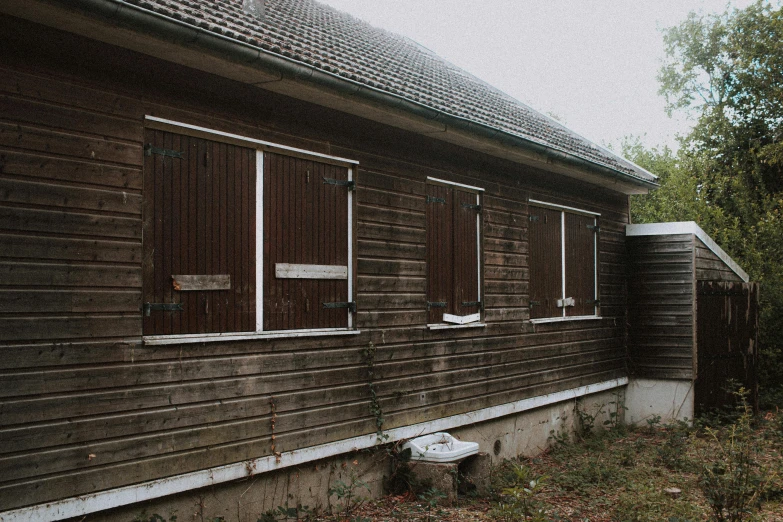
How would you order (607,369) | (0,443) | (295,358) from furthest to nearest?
(607,369), (295,358), (0,443)

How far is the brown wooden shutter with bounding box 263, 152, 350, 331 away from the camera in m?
5.69

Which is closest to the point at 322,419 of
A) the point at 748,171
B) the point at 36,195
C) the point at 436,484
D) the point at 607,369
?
the point at 436,484

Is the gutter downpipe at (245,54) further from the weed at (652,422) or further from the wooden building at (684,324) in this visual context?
the weed at (652,422)

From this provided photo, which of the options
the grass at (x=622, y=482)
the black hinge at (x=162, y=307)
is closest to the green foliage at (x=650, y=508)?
the grass at (x=622, y=482)

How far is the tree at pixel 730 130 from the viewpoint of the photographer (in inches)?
677

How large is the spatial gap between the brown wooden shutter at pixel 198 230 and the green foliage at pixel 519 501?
243 cm

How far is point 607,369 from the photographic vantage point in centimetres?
1112

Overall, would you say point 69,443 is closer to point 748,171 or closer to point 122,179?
point 122,179

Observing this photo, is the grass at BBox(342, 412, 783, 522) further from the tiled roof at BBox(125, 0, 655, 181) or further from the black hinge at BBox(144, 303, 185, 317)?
the tiled roof at BBox(125, 0, 655, 181)

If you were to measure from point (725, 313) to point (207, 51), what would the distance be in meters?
9.91

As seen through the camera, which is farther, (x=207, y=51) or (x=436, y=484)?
(x=436, y=484)

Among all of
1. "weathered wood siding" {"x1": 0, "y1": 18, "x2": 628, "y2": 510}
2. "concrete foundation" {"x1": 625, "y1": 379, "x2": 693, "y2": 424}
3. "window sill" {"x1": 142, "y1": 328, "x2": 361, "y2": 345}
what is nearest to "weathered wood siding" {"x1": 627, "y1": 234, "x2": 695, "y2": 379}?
"concrete foundation" {"x1": 625, "y1": 379, "x2": 693, "y2": 424}

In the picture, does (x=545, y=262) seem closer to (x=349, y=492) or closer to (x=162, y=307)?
(x=349, y=492)

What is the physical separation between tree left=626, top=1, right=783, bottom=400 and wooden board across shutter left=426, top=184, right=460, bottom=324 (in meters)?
9.82
